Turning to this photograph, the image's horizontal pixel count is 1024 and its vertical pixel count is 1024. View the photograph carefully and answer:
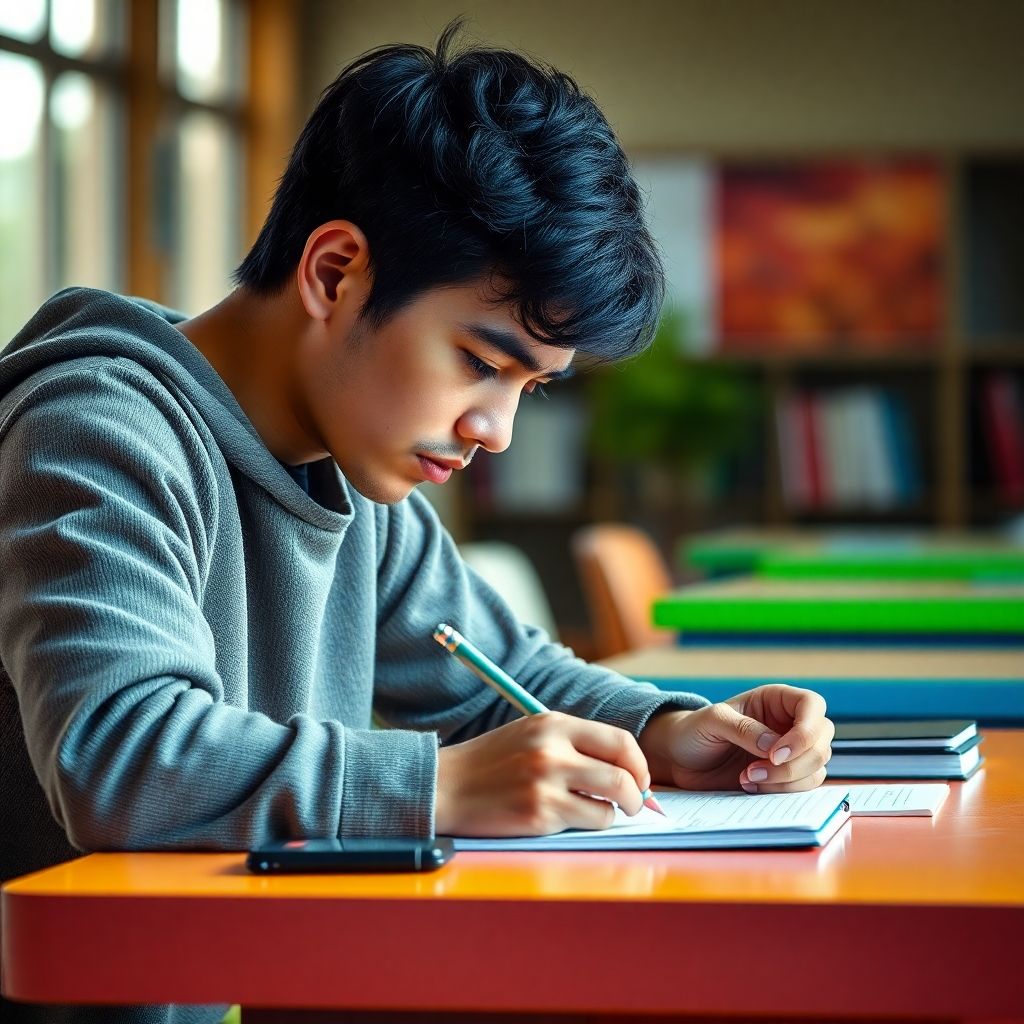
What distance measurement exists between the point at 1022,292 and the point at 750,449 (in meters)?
1.10

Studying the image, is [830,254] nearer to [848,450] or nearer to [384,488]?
[848,450]

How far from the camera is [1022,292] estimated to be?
5715 millimetres

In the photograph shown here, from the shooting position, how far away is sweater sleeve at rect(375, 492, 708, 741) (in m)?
Answer: 1.40

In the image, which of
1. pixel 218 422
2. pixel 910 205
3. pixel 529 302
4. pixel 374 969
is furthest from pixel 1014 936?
pixel 910 205

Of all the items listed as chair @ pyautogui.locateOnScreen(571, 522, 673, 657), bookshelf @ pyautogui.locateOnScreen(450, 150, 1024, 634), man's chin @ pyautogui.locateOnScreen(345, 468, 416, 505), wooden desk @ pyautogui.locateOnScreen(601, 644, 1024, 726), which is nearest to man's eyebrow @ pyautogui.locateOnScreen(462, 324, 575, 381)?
man's chin @ pyautogui.locateOnScreen(345, 468, 416, 505)

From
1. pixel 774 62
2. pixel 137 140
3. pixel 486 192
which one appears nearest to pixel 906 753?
pixel 486 192

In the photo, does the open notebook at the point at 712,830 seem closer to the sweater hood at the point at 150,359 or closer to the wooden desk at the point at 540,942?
the wooden desk at the point at 540,942

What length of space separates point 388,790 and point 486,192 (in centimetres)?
43

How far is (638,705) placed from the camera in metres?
1.26

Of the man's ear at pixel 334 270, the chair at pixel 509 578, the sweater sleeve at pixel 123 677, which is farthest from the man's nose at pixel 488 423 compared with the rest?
the chair at pixel 509 578

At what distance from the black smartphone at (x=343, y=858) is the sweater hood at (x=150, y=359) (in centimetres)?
39

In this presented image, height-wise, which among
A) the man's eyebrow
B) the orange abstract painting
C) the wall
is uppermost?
the wall

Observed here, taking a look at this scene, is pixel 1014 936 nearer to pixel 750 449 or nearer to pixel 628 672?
pixel 628 672

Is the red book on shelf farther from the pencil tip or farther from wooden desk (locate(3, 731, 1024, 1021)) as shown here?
wooden desk (locate(3, 731, 1024, 1021))
